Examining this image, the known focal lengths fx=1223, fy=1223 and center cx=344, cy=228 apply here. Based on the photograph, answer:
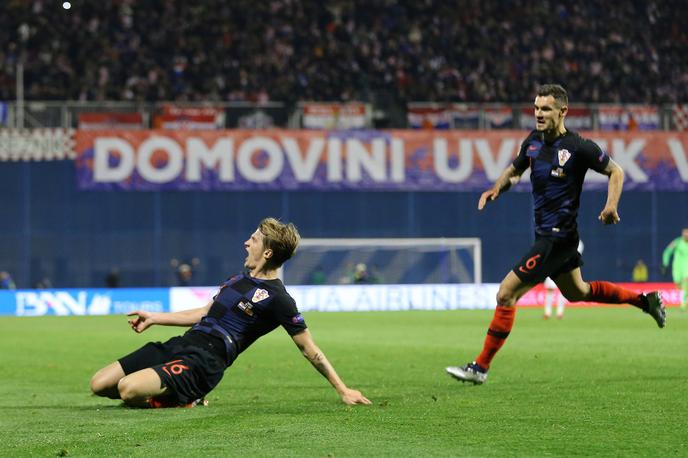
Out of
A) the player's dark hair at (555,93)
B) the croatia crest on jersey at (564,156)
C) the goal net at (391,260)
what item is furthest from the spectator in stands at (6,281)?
the player's dark hair at (555,93)

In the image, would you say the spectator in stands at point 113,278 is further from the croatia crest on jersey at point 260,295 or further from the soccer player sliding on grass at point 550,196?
the croatia crest on jersey at point 260,295

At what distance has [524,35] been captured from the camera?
39.8 metres

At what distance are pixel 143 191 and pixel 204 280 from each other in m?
3.02

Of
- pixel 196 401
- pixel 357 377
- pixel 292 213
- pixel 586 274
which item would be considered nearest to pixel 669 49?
pixel 586 274

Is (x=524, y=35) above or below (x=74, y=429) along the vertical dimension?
above

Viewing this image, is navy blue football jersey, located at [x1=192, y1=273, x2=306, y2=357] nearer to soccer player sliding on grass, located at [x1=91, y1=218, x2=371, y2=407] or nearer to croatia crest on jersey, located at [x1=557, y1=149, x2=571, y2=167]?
soccer player sliding on grass, located at [x1=91, y1=218, x2=371, y2=407]

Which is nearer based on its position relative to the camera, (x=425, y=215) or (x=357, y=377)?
(x=357, y=377)

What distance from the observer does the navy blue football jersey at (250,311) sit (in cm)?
829

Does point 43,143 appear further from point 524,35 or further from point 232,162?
point 524,35

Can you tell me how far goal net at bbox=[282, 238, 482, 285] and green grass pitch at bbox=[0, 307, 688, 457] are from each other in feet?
52.0

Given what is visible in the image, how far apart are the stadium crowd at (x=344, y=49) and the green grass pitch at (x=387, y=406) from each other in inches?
749

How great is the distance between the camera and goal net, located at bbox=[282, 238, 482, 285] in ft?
112

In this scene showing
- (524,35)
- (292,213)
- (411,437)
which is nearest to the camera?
(411,437)

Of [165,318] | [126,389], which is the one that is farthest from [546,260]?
[126,389]
